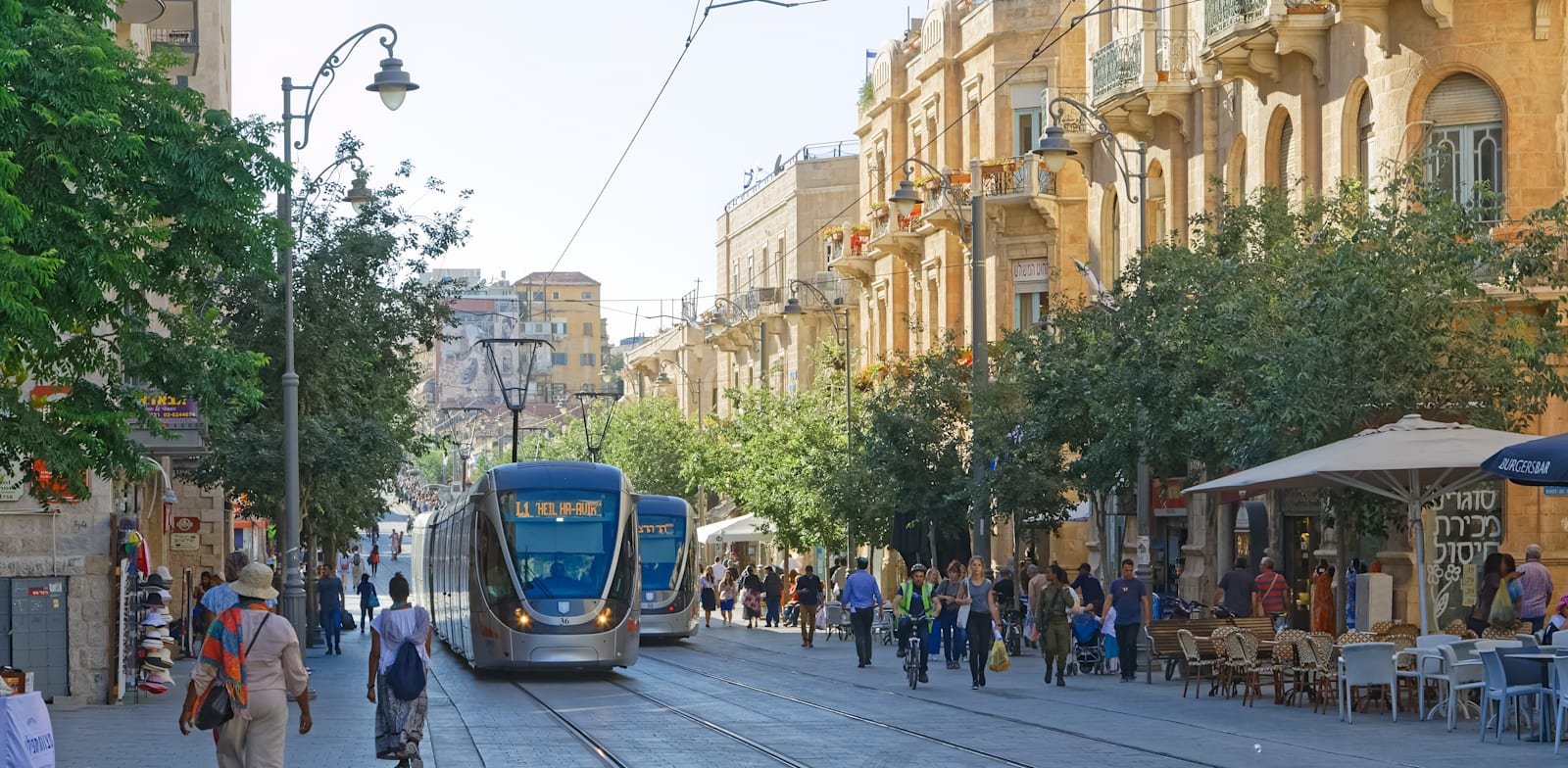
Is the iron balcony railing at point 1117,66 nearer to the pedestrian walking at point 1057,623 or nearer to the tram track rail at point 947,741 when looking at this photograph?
the tram track rail at point 947,741

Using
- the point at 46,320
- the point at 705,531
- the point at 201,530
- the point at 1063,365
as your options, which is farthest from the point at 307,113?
the point at 705,531

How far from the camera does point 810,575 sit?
41.9 m

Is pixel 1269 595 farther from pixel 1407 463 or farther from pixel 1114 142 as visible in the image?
pixel 1114 142

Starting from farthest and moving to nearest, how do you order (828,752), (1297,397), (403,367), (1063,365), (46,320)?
1. (403,367)
2. (1063,365)
3. (1297,397)
4. (828,752)
5. (46,320)

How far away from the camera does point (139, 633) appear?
2436 centimetres

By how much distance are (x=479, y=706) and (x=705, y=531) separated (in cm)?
3581

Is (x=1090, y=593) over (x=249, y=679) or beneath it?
beneath

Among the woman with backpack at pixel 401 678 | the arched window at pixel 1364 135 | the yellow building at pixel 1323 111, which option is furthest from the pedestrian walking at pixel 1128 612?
the woman with backpack at pixel 401 678

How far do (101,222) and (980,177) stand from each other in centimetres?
3177

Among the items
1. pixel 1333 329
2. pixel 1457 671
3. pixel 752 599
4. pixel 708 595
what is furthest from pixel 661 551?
pixel 1457 671

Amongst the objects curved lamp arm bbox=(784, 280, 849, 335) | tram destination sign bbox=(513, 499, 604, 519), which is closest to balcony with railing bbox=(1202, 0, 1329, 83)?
tram destination sign bbox=(513, 499, 604, 519)

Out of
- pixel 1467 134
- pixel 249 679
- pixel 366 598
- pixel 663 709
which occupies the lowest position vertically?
pixel 366 598

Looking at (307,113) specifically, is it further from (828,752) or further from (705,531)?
(705,531)

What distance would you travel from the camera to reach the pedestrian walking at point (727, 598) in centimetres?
5475
